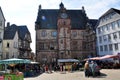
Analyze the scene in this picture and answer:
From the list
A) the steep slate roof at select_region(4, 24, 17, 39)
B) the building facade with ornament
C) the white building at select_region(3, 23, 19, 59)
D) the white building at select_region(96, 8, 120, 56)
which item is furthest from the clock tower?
the steep slate roof at select_region(4, 24, 17, 39)

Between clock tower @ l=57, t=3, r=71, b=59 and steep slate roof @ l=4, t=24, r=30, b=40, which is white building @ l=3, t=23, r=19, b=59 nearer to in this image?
steep slate roof @ l=4, t=24, r=30, b=40

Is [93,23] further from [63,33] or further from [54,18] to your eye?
[54,18]

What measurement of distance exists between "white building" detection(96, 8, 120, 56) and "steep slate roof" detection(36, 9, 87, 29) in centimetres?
622

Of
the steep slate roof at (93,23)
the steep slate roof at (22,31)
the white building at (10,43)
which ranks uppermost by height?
the steep slate roof at (93,23)

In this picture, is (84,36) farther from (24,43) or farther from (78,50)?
(24,43)

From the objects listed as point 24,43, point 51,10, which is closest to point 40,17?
point 51,10

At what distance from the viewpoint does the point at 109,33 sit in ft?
177

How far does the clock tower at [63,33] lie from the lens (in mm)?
58156

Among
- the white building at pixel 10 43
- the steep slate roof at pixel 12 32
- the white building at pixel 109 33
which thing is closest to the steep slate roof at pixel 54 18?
the steep slate roof at pixel 12 32

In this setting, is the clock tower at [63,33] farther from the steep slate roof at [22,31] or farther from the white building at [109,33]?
the steep slate roof at [22,31]

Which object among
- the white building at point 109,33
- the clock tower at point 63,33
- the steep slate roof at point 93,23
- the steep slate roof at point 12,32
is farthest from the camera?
the steep slate roof at point 93,23

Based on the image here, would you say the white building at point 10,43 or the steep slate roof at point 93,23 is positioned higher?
the steep slate roof at point 93,23

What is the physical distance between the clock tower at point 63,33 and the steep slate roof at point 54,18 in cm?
261

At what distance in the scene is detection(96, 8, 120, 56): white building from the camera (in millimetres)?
50850
